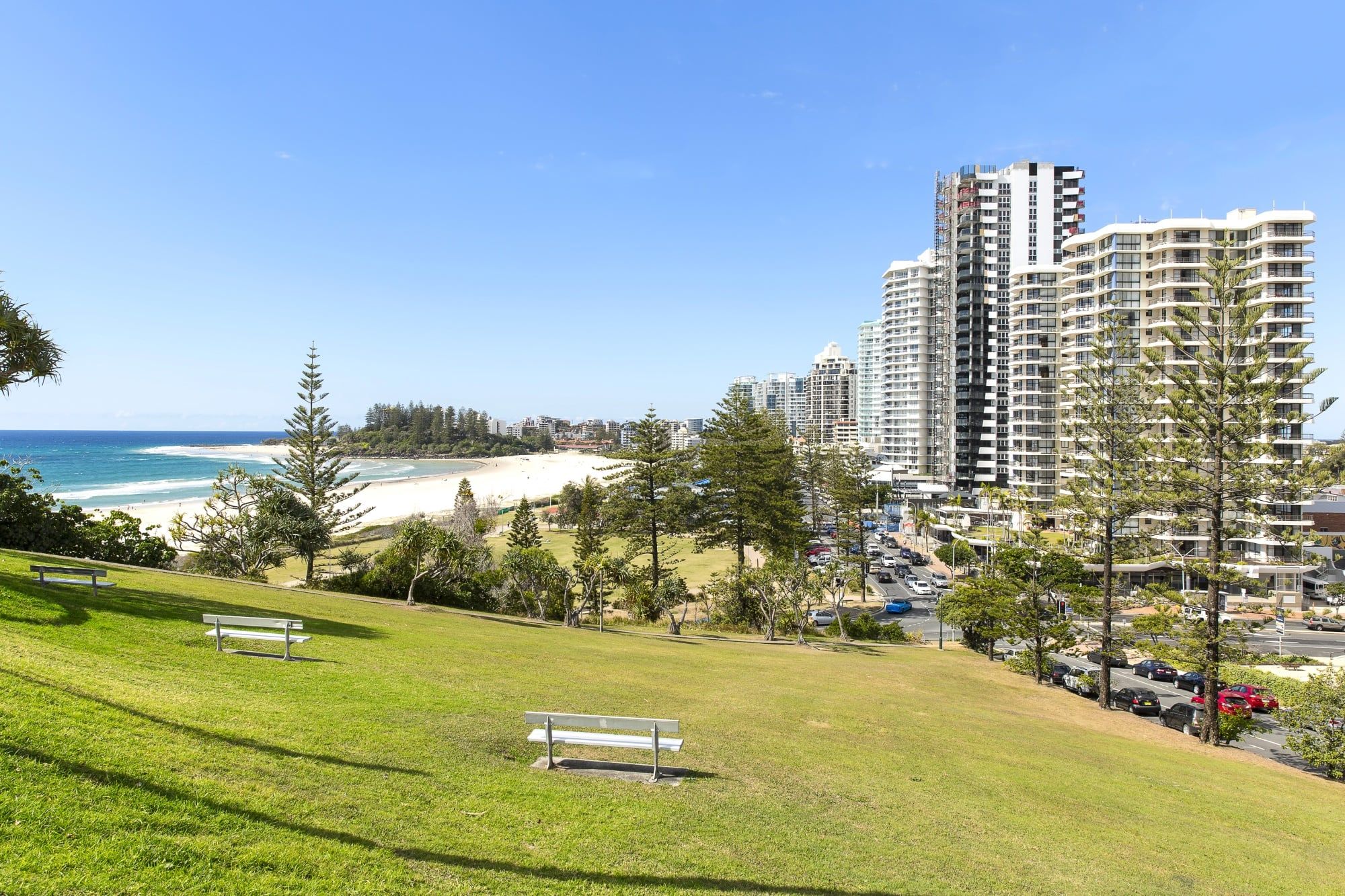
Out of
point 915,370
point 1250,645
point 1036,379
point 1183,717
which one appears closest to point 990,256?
point 915,370

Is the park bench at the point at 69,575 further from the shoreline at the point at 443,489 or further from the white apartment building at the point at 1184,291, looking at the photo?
the white apartment building at the point at 1184,291

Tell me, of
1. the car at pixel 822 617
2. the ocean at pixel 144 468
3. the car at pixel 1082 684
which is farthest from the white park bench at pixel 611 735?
the ocean at pixel 144 468

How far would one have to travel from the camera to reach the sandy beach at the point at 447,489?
55.8 metres

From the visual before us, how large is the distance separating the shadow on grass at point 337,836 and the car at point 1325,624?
139 feet

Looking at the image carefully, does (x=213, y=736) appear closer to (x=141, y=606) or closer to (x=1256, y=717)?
(x=141, y=606)

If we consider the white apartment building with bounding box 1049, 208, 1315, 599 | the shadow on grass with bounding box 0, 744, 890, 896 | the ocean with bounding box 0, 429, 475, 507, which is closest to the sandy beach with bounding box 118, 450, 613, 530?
the ocean with bounding box 0, 429, 475, 507

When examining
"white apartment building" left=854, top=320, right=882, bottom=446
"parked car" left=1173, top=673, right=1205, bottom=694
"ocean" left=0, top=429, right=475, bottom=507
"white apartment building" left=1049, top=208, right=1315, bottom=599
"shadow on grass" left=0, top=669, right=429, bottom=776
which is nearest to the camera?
"shadow on grass" left=0, top=669, right=429, bottom=776

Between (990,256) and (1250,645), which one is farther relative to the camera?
(990,256)

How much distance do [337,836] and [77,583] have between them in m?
9.39

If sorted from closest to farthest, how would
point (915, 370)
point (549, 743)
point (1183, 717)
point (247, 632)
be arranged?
point (549, 743) → point (247, 632) → point (1183, 717) → point (915, 370)

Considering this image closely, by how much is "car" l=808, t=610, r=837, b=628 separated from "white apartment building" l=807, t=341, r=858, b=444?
99149 mm

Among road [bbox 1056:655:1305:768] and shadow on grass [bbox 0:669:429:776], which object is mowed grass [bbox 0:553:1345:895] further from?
road [bbox 1056:655:1305:768]

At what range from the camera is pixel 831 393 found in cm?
13900

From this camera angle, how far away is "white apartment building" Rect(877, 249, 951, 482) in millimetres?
72438
